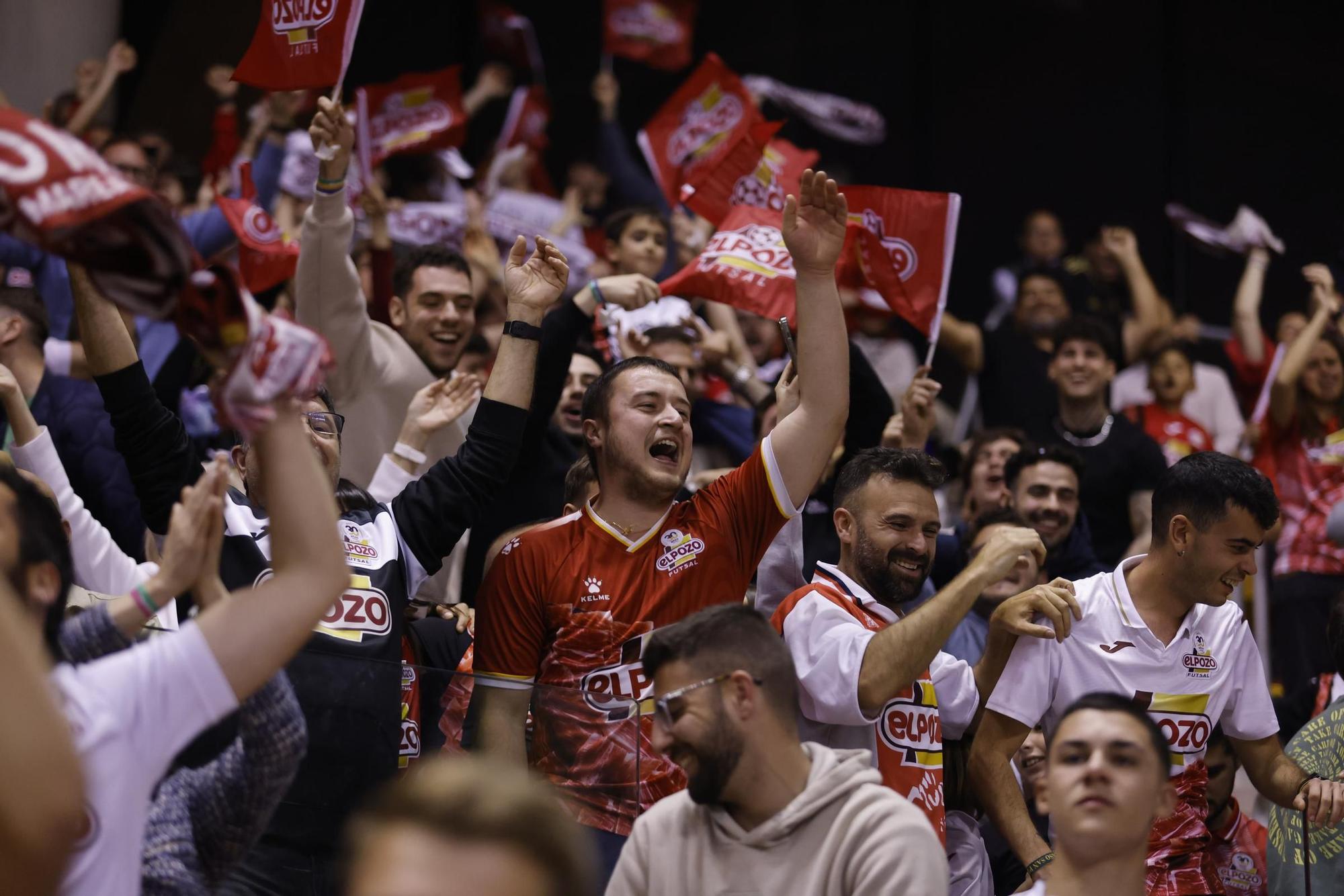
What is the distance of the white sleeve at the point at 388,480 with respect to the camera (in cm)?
533

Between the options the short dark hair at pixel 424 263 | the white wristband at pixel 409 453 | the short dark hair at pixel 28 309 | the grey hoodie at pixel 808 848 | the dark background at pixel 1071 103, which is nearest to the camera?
the grey hoodie at pixel 808 848

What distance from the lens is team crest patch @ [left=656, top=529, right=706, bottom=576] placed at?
456 cm

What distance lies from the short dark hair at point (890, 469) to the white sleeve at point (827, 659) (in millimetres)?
438

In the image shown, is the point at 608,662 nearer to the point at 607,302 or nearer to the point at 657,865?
the point at 657,865

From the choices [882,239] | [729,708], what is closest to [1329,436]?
[882,239]

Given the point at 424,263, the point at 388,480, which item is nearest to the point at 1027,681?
the point at 388,480

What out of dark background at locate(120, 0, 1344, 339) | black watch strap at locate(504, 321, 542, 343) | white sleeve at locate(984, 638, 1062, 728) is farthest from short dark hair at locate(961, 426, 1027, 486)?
dark background at locate(120, 0, 1344, 339)

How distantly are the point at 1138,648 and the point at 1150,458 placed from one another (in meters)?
2.58

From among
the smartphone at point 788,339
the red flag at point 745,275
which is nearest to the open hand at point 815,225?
the smartphone at point 788,339

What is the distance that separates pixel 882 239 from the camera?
21.3ft

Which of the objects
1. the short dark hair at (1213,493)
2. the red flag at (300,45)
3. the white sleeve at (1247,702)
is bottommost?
the white sleeve at (1247,702)

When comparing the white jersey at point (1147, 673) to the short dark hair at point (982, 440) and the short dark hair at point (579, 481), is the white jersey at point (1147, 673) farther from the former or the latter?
the short dark hair at point (982, 440)

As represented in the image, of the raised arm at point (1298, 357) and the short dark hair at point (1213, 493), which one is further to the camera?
the raised arm at point (1298, 357)

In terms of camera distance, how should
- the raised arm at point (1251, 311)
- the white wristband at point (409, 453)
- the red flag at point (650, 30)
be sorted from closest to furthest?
the white wristband at point (409, 453)
the raised arm at point (1251, 311)
the red flag at point (650, 30)
